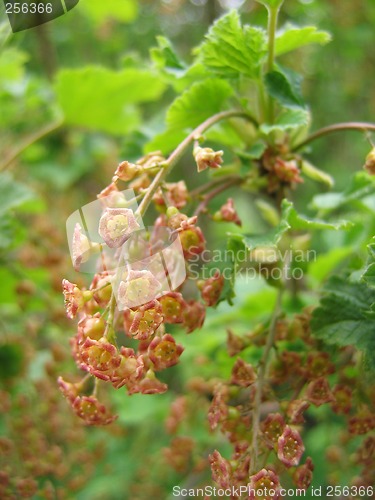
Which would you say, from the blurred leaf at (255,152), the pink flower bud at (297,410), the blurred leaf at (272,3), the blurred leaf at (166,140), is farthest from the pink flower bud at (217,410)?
the blurred leaf at (272,3)

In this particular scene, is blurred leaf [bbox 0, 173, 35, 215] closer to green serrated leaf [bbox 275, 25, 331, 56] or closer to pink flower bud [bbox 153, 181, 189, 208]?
pink flower bud [bbox 153, 181, 189, 208]

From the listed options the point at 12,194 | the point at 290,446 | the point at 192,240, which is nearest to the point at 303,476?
the point at 290,446

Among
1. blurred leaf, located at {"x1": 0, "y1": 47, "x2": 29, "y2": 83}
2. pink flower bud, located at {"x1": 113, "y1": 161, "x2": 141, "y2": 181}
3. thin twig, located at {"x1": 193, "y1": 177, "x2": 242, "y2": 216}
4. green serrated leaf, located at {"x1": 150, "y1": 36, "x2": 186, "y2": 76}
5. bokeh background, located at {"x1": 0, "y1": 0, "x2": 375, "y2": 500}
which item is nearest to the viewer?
pink flower bud, located at {"x1": 113, "y1": 161, "x2": 141, "y2": 181}

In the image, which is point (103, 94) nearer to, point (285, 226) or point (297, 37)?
point (297, 37)

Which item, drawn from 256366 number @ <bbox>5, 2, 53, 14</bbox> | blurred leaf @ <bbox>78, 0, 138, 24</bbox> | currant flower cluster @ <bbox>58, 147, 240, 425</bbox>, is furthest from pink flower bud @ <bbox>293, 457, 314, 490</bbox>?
blurred leaf @ <bbox>78, 0, 138, 24</bbox>

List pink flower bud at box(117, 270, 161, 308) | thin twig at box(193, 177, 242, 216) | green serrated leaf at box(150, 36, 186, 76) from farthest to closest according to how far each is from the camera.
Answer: green serrated leaf at box(150, 36, 186, 76), thin twig at box(193, 177, 242, 216), pink flower bud at box(117, 270, 161, 308)

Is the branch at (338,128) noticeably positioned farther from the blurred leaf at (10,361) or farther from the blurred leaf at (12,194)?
the blurred leaf at (10,361)
